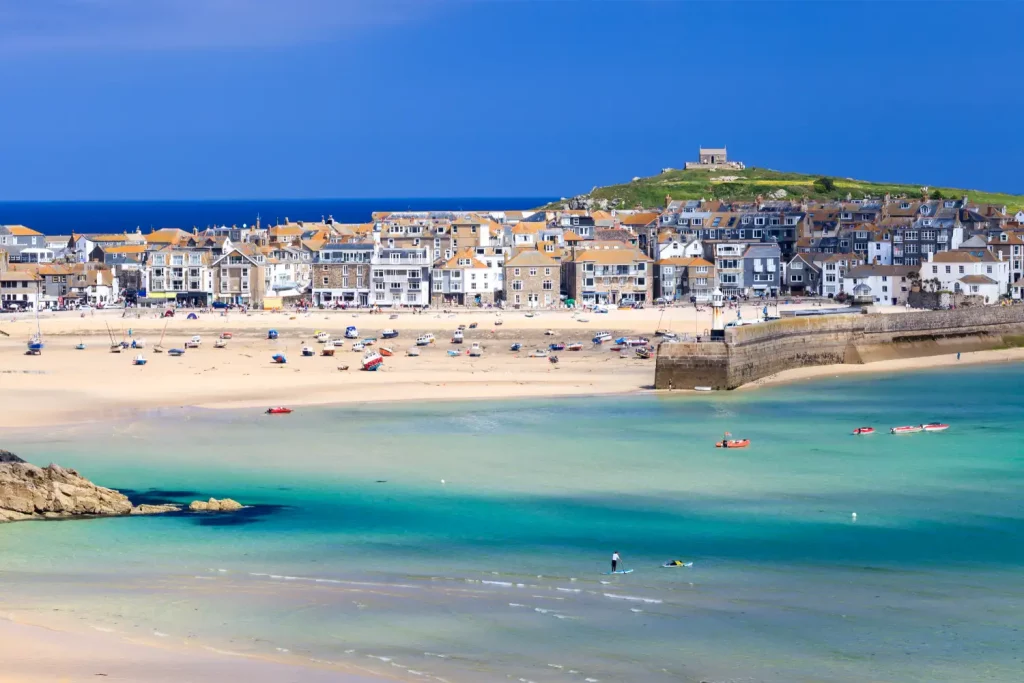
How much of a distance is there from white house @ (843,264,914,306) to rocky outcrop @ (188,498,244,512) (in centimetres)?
5757

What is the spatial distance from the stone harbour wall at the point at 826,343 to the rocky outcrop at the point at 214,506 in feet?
71.7

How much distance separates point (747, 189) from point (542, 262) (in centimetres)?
5018

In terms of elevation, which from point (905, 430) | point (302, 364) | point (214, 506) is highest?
point (302, 364)

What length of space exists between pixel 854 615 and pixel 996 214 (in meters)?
76.4

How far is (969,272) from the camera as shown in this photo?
274 ft

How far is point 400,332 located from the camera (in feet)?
221

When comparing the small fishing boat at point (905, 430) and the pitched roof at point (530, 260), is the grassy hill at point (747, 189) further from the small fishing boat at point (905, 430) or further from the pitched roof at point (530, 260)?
the small fishing boat at point (905, 430)

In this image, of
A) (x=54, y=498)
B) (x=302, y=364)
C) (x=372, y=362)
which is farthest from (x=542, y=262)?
(x=54, y=498)

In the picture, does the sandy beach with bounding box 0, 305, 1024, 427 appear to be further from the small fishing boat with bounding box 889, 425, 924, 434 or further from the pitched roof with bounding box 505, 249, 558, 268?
the small fishing boat with bounding box 889, 425, 924, 434

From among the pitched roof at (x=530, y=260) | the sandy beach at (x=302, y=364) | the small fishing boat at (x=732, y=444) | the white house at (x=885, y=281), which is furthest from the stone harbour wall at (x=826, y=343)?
the pitched roof at (x=530, y=260)

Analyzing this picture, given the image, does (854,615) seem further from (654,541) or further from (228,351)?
(228,351)

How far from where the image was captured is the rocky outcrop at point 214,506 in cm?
2945

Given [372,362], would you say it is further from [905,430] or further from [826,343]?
[905,430]

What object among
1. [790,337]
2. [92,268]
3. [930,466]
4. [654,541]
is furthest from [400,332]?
[654,541]
